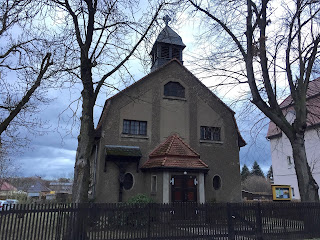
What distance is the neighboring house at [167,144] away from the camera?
51.0 feet

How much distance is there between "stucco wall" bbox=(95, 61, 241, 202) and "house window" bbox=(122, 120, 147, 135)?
11.7 inches

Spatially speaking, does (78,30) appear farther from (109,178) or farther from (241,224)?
(241,224)

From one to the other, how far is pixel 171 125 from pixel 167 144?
1.70 m

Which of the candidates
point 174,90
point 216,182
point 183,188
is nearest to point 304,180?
point 183,188

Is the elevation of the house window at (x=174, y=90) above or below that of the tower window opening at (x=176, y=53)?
below

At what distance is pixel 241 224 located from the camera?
1076cm

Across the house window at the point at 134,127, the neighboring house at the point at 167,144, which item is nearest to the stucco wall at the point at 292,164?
the neighboring house at the point at 167,144

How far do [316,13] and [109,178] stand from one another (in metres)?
13.9

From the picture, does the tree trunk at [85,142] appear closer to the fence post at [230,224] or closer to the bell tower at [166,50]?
the fence post at [230,224]

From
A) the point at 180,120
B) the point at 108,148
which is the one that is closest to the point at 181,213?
the point at 108,148

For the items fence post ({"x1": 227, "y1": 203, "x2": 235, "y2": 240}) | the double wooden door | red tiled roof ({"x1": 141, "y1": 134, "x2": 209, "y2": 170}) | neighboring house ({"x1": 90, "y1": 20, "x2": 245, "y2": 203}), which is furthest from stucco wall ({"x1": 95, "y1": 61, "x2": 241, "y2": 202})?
fence post ({"x1": 227, "y1": 203, "x2": 235, "y2": 240})

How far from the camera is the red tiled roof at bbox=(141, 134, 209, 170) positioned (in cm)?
1519

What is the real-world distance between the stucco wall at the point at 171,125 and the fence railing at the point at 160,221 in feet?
18.7

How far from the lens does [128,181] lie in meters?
16.2
